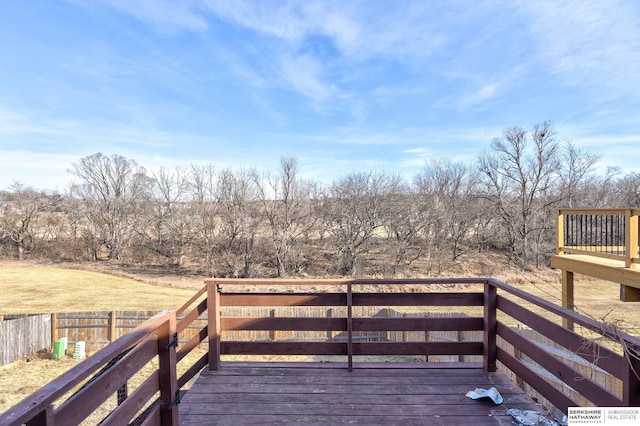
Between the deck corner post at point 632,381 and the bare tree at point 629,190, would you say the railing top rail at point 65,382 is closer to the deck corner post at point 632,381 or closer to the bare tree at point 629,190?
the deck corner post at point 632,381

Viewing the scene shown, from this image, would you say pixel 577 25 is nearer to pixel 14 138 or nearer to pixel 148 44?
pixel 148 44

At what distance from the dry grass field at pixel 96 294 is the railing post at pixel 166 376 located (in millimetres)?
8178

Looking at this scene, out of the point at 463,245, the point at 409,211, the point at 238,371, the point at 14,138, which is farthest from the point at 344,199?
the point at 14,138

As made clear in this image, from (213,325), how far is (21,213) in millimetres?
32612

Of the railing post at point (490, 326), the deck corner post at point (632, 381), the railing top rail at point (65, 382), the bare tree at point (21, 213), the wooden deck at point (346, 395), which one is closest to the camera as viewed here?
the railing top rail at point (65, 382)

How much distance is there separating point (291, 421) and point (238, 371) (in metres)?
1.01

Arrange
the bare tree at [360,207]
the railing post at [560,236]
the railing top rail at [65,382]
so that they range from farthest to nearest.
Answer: the bare tree at [360,207], the railing post at [560,236], the railing top rail at [65,382]

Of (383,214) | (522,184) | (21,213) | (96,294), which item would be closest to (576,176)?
(522,184)

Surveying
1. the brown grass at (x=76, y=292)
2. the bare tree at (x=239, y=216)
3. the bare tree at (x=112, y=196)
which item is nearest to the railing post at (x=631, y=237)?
the brown grass at (x=76, y=292)

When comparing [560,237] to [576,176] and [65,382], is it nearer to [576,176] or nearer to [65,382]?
[65,382]

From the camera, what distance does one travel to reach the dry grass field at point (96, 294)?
907 centimetres

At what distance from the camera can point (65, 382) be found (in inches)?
44.1

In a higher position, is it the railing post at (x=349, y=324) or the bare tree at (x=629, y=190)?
the bare tree at (x=629, y=190)

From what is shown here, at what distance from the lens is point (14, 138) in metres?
28.0
